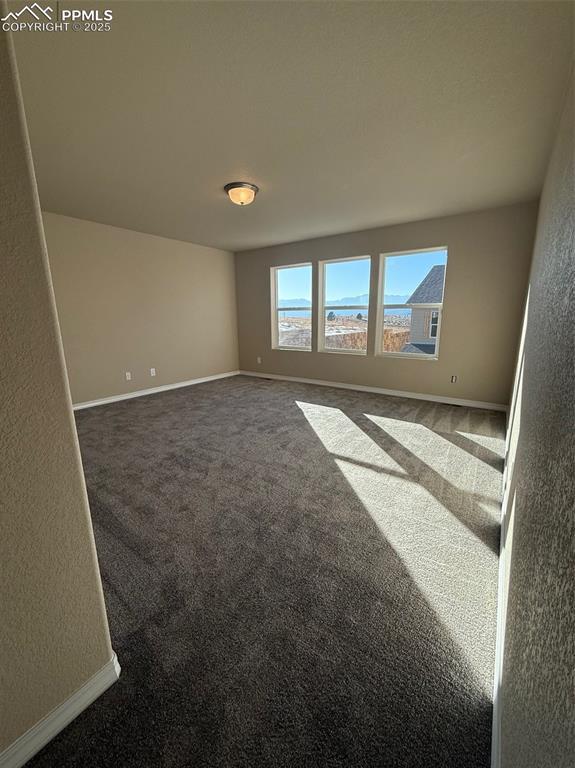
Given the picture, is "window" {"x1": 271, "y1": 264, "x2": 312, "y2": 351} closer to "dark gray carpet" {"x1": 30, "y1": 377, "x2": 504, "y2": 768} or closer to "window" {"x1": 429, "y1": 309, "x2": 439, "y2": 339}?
"window" {"x1": 429, "y1": 309, "x2": 439, "y2": 339}

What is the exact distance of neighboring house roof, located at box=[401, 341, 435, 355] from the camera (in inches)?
Answer: 175

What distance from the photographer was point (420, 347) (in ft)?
14.9

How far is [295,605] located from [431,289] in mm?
4299

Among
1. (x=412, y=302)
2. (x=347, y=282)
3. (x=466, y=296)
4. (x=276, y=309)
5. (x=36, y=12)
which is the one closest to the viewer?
(x=36, y=12)

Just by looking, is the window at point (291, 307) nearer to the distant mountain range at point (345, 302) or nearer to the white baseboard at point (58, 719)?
the distant mountain range at point (345, 302)

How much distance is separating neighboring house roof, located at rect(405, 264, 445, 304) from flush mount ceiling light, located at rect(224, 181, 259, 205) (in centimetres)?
269

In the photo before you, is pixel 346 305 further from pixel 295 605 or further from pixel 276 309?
pixel 295 605

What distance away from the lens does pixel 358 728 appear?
3.16ft

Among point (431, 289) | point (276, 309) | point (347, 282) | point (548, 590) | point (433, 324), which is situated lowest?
point (548, 590)

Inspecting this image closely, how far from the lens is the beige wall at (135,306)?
405 cm

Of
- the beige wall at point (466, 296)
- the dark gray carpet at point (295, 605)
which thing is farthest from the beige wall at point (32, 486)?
the beige wall at point (466, 296)

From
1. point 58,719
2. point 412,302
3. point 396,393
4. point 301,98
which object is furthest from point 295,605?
point 412,302

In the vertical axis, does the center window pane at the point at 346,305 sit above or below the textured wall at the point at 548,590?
above

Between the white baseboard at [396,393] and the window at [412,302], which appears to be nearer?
the white baseboard at [396,393]
